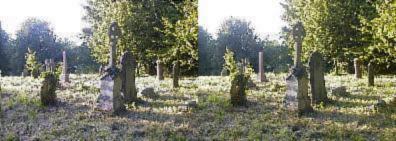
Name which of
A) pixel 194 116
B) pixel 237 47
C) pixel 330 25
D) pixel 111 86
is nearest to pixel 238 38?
pixel 237 47

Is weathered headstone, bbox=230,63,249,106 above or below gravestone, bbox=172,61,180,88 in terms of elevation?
below

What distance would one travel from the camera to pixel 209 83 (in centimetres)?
632

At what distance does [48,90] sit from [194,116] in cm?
184

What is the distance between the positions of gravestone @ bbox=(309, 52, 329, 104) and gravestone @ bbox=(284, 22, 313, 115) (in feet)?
1.12

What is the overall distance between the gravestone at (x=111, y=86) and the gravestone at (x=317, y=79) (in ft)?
7.69

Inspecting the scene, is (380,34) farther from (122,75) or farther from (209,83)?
(122,75)

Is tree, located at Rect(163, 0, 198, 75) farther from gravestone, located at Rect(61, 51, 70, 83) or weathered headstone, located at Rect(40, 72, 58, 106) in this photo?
weathered headstone, located at Rect(40, 72, 58, 106)

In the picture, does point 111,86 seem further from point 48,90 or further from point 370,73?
point 370,73

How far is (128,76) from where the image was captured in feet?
21.8

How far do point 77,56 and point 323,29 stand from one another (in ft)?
10.0

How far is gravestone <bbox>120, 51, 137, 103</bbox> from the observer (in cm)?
651

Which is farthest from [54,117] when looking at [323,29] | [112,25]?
[323,29]

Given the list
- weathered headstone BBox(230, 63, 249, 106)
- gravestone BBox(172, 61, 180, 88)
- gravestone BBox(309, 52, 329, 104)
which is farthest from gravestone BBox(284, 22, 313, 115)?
gravestone BBox(172, 61, 180, 88)

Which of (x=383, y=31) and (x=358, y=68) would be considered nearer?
(x=383, y=31)
